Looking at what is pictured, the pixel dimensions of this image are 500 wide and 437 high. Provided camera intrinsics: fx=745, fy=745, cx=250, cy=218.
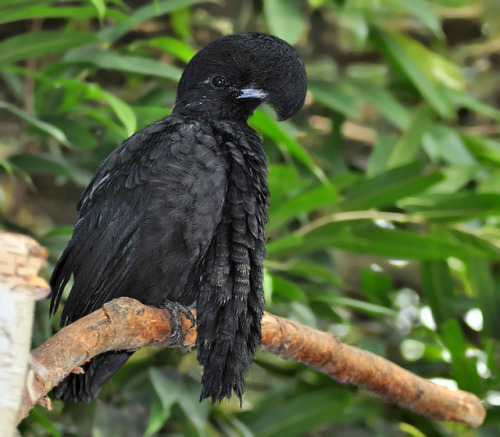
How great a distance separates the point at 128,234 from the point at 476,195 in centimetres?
140

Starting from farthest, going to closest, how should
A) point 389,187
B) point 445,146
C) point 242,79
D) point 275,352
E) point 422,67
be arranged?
point 422,67 → point 445,146 → point 389,187 → point 275,352 → point 242,79

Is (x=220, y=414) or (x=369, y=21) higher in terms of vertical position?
(x=369, y=21)

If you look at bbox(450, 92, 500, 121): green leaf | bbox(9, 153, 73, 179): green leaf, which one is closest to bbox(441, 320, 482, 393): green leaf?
bbox(450, 92, 500, 121): green leaf

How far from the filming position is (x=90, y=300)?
1.51 m

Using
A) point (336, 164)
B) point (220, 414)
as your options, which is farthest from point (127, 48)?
point (220, 414)

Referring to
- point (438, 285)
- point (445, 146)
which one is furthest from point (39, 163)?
point (445, 146)

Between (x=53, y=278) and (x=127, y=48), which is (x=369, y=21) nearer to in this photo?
(x=127, y=48)

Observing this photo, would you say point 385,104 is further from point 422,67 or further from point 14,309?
point 14,309

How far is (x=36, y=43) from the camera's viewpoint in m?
2.16

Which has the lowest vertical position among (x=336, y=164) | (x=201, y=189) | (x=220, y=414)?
(x=220, y=414)

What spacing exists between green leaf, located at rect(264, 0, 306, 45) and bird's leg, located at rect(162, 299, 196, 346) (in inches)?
48.1

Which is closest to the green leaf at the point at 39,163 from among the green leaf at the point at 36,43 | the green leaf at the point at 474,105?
the green leaf at the point at 36,43

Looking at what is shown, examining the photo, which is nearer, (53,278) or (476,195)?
(53,278)

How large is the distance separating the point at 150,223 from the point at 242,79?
36 centimetres
